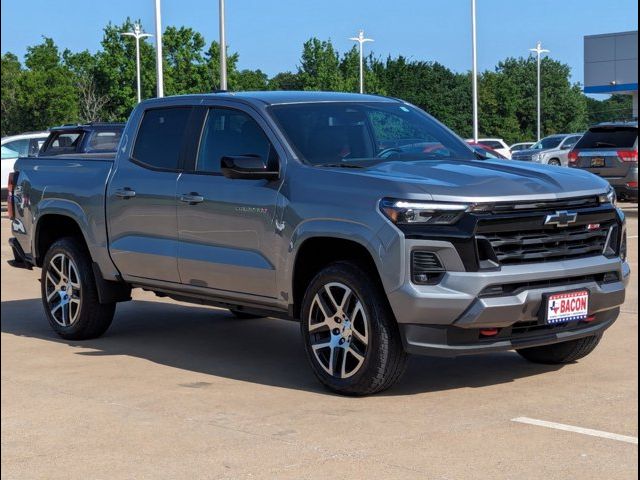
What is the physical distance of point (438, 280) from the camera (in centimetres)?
668

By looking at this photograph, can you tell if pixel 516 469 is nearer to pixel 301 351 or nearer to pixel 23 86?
pixel 301 351

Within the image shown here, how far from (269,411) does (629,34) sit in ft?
160

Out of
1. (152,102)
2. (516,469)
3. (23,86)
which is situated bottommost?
(516,469)

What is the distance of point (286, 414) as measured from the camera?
6.72 metres

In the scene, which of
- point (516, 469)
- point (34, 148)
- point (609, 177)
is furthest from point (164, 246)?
point (34, 148)

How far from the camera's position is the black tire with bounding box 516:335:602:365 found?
25.7 feet

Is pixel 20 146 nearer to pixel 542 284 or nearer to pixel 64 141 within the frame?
pixel 64 141

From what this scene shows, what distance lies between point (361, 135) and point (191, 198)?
1225mm

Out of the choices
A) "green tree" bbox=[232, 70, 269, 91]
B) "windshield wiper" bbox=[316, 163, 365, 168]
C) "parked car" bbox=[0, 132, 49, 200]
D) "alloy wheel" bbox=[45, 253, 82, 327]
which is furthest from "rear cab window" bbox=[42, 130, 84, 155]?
"green tree" bbox=[232, 70, 269, 91]

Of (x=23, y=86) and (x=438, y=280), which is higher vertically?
(x=23, y=86)

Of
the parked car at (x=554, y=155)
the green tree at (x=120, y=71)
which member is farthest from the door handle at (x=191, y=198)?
the green tree at (x=120, y=71)

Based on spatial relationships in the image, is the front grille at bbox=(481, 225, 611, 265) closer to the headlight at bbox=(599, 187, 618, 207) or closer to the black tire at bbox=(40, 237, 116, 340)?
the headlight at bbox=(599, 187, 618, 207)

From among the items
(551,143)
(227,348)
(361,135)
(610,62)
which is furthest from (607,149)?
(610,62)

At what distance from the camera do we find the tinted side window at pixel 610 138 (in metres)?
24.4
